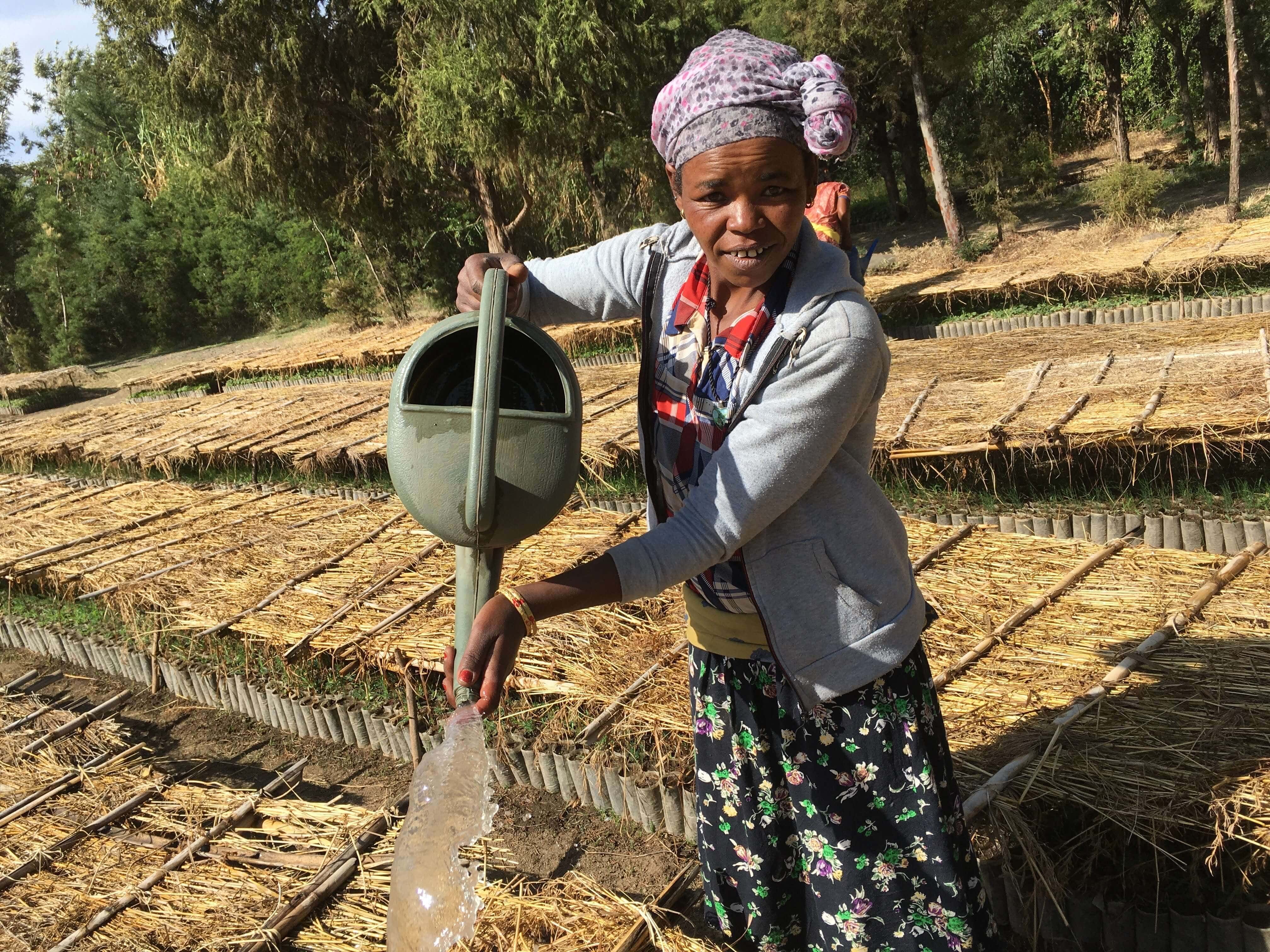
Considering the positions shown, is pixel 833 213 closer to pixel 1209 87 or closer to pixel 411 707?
pixel 411 707

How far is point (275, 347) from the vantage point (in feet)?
74.0

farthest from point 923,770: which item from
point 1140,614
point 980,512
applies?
point 980,512

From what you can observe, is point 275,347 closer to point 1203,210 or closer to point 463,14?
point 463,14

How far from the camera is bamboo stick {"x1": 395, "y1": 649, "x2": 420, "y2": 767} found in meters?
3.65

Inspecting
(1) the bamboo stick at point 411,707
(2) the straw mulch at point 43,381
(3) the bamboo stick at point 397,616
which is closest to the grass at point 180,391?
(2) the straw mulch at point 43,381

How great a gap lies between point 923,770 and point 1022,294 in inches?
399

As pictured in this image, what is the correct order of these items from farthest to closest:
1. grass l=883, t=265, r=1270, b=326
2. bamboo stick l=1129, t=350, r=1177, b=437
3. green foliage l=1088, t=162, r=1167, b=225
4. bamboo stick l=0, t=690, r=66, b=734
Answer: green foliage l=1088, t=162, r=1167, b=225 → grass l=883, t=265, r=1270, b=326 → bamboo stick l=1129, t=350, r=1177, b=437 → bamboo stick l=0, t=690, r=66, b=734

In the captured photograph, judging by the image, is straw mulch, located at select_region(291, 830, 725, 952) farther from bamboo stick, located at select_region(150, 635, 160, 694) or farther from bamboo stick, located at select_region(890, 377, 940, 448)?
bamboo stick, located at select_region(890, 377, 940, 448)

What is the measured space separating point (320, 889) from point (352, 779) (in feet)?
5.41

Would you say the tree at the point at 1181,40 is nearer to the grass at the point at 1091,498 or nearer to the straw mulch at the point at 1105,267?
the straw mulch at the point at 1105,267

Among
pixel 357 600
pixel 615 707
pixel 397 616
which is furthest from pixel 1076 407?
pixel 357 600

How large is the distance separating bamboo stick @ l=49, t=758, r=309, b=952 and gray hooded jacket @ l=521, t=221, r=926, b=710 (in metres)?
1.88

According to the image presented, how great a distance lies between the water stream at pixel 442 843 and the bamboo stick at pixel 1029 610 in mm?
1411

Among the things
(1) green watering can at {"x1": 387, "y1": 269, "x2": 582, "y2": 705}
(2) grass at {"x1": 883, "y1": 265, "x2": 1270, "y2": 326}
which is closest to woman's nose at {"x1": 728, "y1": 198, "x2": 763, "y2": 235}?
(1) green watering can at {"x1": 387, "y1": 269, "x2": 582, "y2": 705}
